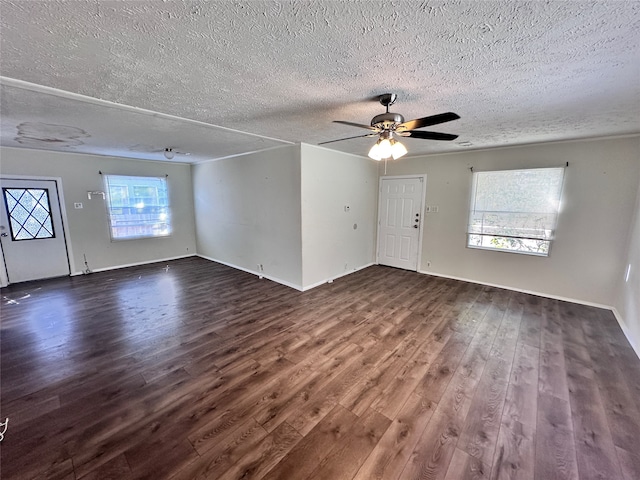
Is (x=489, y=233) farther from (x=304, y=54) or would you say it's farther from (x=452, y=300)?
(x=304, y=54)

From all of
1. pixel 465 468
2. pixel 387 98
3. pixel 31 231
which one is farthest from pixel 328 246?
pixel 31 231

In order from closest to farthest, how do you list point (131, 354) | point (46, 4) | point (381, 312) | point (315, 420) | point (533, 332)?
point (46, 4), point (315, 420), point (131, 354), point (533, 332), point (381, 312)

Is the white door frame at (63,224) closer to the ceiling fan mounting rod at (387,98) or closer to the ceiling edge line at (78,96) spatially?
the ceiling edge line at (78,96)

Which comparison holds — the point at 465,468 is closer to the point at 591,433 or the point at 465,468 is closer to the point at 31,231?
the point at 591,433

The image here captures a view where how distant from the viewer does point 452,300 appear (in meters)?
4.05

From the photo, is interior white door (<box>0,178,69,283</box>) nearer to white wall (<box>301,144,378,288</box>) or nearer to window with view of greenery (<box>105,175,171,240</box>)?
window with view of greenery (<box>105,175,171,240</box>)

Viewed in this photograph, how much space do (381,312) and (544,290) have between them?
2.85 meters

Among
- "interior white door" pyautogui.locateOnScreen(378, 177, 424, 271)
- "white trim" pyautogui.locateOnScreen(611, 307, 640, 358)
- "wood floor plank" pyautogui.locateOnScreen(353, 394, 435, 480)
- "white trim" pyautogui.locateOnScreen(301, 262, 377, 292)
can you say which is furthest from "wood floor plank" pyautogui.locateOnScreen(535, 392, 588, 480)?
"interior white door" pyautogui.locateOnScreen(378, 177, 424, 271)

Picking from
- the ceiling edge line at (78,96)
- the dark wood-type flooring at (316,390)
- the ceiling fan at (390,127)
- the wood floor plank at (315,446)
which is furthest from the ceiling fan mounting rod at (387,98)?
the wood floor plank at (315,446)

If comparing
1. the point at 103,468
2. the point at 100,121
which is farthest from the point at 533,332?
the point at 100,121

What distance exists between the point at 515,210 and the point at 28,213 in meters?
8.65

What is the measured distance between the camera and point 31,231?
4770 millimetres

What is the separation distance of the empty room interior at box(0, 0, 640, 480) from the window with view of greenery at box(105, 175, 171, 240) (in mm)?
97

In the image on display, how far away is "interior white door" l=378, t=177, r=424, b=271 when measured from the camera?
5.43 meters
